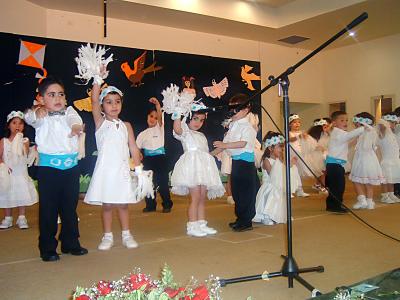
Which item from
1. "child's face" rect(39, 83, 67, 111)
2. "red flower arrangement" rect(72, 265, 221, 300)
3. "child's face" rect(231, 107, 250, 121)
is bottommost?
"red flower arrangement" rect(72, 265, 221, 300)

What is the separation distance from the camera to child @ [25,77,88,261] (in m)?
3.51

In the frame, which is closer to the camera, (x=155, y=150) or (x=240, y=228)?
(x=240, y=228)

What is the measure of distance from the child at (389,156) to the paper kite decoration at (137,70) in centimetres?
495

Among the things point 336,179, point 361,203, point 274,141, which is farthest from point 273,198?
point 361,203

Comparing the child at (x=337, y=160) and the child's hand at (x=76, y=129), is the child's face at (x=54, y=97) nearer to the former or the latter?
the child's hand at (x=76, y=129)

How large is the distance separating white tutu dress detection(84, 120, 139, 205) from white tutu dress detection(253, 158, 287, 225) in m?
1.89

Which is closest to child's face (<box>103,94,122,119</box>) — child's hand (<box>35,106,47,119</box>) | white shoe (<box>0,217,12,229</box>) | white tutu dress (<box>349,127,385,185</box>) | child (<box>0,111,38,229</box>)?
child's hand (<box>35,106,47,119</box>)

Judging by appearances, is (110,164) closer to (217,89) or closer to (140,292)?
(140,292)

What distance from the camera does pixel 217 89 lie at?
10.6m

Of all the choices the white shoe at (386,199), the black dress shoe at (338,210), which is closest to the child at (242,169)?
the black dress shoe at (338,210)

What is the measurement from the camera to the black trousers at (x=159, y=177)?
632 centimetres

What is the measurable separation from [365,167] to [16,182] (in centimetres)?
497

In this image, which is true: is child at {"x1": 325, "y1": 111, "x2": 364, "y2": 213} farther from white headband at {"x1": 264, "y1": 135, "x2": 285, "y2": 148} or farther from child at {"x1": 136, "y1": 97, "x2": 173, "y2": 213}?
child at {"x1": 136, "y1": 97, "x2": 173, "y2": 213}

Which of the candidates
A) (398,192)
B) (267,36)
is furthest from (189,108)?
(267,36)
